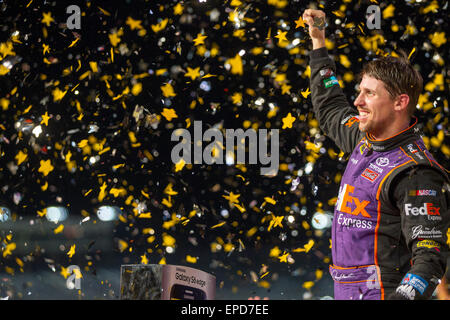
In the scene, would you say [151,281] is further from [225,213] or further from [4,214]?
[4,214]

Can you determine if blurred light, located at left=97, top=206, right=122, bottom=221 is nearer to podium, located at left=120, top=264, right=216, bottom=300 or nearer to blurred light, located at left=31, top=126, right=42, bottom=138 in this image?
blurred light, located at left=31, top=126, right=42, bottom=138

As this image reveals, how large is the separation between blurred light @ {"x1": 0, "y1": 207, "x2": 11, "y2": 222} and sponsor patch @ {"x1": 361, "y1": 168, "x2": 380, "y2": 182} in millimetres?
2600

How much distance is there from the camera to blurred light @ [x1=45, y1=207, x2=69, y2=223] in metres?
3.10

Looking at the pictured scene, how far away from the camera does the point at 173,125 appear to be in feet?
9.87

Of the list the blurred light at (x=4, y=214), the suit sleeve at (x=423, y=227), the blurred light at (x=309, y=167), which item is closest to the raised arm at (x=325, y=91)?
the suit sleeve at (x=423, y=227)

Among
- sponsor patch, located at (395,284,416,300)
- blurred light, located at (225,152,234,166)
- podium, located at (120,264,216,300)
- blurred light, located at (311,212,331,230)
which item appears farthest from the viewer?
blurred light, located at (225,152,234,166)

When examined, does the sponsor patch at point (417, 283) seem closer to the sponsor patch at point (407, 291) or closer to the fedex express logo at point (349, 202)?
the sponsor patch at point (407, 291)

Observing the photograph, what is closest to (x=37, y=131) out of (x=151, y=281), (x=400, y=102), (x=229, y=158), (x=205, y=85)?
(x=205, y=85)

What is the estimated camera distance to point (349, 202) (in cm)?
155

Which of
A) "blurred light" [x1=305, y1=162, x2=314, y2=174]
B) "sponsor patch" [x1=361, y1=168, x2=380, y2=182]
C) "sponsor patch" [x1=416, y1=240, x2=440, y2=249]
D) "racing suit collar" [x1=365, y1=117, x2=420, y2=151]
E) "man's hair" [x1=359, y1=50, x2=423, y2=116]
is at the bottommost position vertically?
"sponsor patch" [x1=416, y1=240, x2=440, y2=249]

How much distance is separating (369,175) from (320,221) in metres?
1.37

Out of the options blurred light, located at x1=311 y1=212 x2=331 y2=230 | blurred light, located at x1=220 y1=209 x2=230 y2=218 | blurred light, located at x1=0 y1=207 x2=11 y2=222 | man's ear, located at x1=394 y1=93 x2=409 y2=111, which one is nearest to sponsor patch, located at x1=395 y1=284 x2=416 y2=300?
man's ear, located at x1=394 y1=93 x2=409 y2=111

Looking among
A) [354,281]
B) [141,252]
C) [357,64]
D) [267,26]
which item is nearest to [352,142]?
[354,281]

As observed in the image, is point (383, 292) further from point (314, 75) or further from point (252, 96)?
point (252, 96)
